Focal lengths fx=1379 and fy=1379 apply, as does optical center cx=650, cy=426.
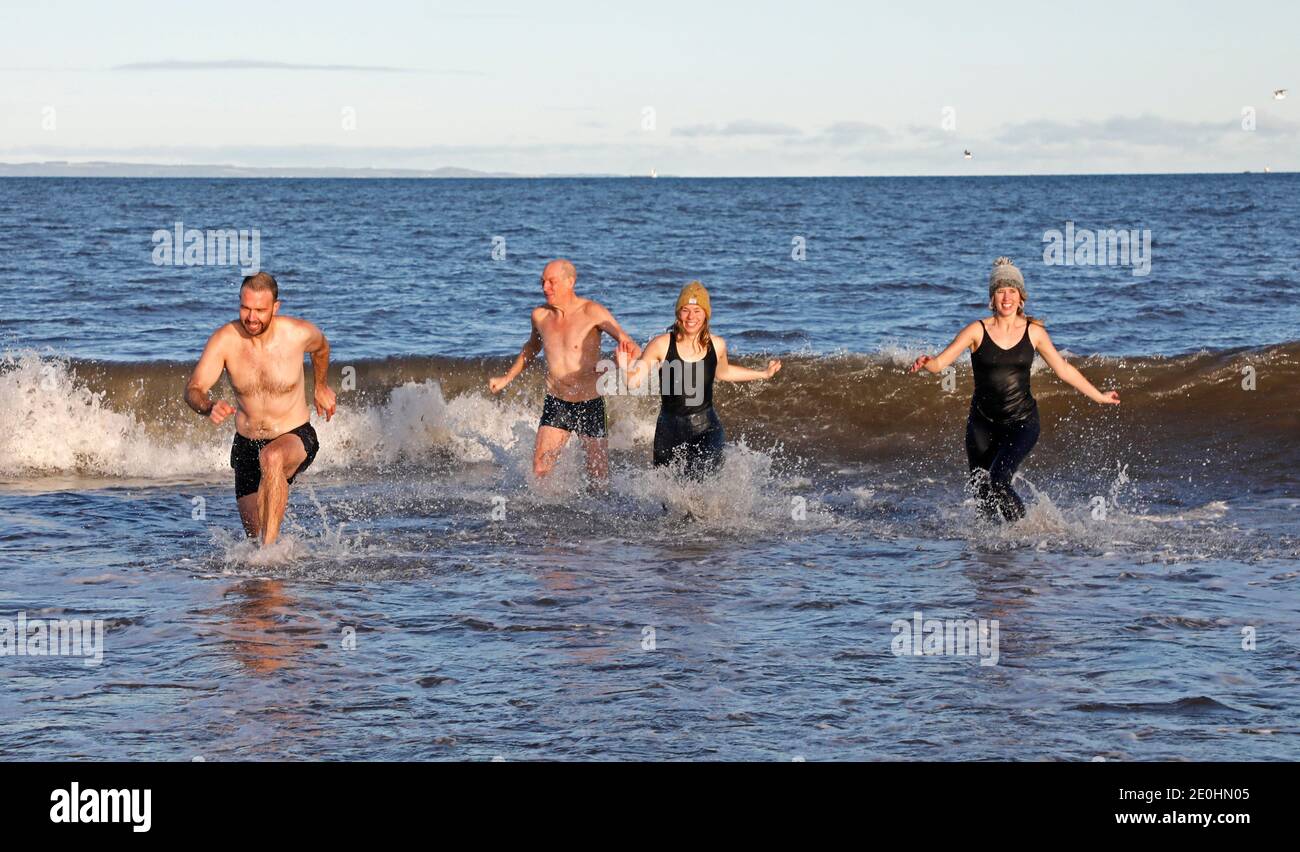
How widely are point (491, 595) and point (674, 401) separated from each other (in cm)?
230

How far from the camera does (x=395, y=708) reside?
588cm

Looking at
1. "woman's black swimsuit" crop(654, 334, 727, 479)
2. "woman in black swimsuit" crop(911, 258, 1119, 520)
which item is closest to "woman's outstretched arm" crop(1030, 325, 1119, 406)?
"woman in black swimsuit" crop(911, 258, 1119, 520)

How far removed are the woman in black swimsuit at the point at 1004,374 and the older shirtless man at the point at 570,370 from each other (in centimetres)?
254

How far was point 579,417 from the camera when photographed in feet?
34.3

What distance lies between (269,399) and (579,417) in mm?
2721

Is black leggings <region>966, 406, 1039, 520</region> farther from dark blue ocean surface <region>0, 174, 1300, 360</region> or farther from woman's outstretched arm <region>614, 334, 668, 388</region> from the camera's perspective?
dark blue ocean surface <region>0, 174, 1300, 360</region>

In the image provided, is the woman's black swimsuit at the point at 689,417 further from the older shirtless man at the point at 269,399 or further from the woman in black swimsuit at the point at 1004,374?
the older shirtless man at the point at 269,399

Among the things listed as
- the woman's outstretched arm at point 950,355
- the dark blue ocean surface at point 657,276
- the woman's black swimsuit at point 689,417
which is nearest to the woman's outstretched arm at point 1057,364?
the woman's outstretched arm at point 950,355

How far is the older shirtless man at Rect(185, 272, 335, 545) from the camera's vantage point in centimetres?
830

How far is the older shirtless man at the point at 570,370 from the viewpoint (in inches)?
409

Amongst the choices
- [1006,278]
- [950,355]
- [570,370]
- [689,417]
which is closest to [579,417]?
[570,370]

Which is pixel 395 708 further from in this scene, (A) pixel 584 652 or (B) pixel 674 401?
(B) pixel 674 401

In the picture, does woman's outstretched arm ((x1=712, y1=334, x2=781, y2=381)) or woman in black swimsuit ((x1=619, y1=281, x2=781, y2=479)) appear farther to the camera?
woman's outstretched arm ((x1=712, y1=334, x2=781, y2=381))
